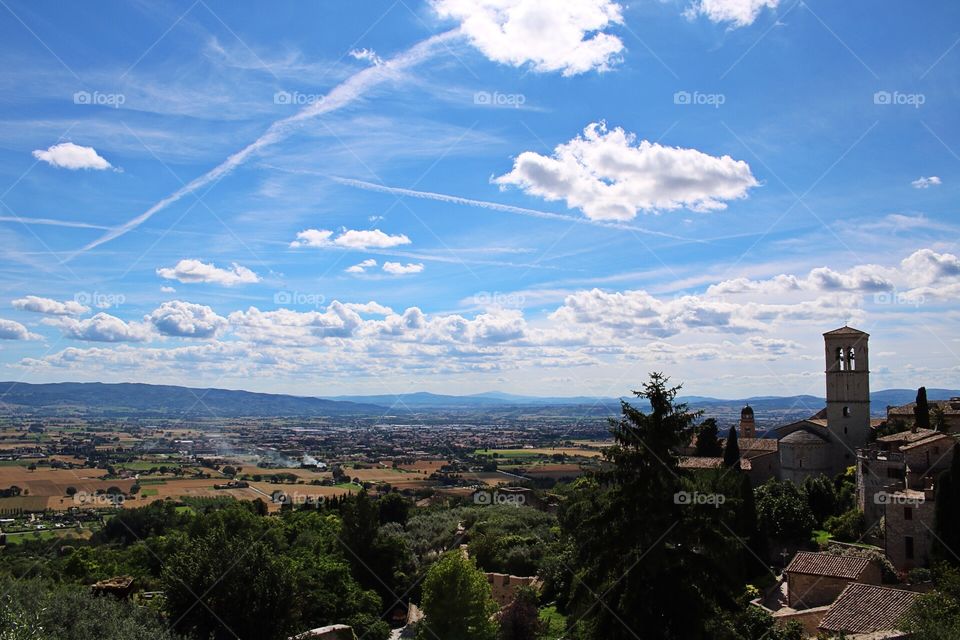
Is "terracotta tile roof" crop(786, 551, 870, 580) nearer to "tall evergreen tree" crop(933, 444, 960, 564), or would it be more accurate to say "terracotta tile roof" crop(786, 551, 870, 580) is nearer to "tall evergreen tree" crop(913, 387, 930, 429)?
"tall evergreen tree" crop(933, 444, 960, 564)

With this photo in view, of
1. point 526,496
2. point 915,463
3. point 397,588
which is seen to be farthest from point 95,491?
point 915,463

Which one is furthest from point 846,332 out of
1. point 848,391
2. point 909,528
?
point 909,528

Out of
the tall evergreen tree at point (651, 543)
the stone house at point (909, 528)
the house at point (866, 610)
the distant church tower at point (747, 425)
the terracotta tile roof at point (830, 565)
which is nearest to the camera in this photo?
the tall evergreen tree at point (651, 543)

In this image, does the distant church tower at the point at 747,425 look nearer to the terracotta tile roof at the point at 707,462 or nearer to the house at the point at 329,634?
the terracotta tile roof at the point at 707,462

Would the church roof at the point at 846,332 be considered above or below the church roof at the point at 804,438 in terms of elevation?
above

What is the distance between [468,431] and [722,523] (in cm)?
17437

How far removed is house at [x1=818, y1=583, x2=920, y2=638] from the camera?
1978cm

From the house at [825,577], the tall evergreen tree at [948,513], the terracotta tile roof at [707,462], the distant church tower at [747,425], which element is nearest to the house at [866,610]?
the house at [825,577]

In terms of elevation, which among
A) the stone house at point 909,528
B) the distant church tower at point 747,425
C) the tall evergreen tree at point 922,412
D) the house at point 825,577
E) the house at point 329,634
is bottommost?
the house at point 329,634

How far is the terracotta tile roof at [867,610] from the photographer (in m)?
19.9

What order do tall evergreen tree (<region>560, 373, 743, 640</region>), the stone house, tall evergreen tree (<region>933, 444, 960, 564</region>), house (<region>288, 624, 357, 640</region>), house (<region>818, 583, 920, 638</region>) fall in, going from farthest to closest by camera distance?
the stone house, tall evergreen tree (<region>933, 444, 960, 564</region>), house (<region>288, 624, 357, 640</region>), house (<region>818, 583, 920, 638</region>), tall evergreen tree (<region>560, 373, 743, 640</region>)

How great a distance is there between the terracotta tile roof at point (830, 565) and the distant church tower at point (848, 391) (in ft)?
71.9

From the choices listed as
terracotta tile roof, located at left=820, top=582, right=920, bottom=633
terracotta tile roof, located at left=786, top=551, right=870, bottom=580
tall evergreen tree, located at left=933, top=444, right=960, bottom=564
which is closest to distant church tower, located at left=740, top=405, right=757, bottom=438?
tall evergreen tree, located at left=933, top=444, right=960, bottom=564

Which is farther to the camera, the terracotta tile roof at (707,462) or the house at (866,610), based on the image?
the terracotta tile roof at (707,462)
